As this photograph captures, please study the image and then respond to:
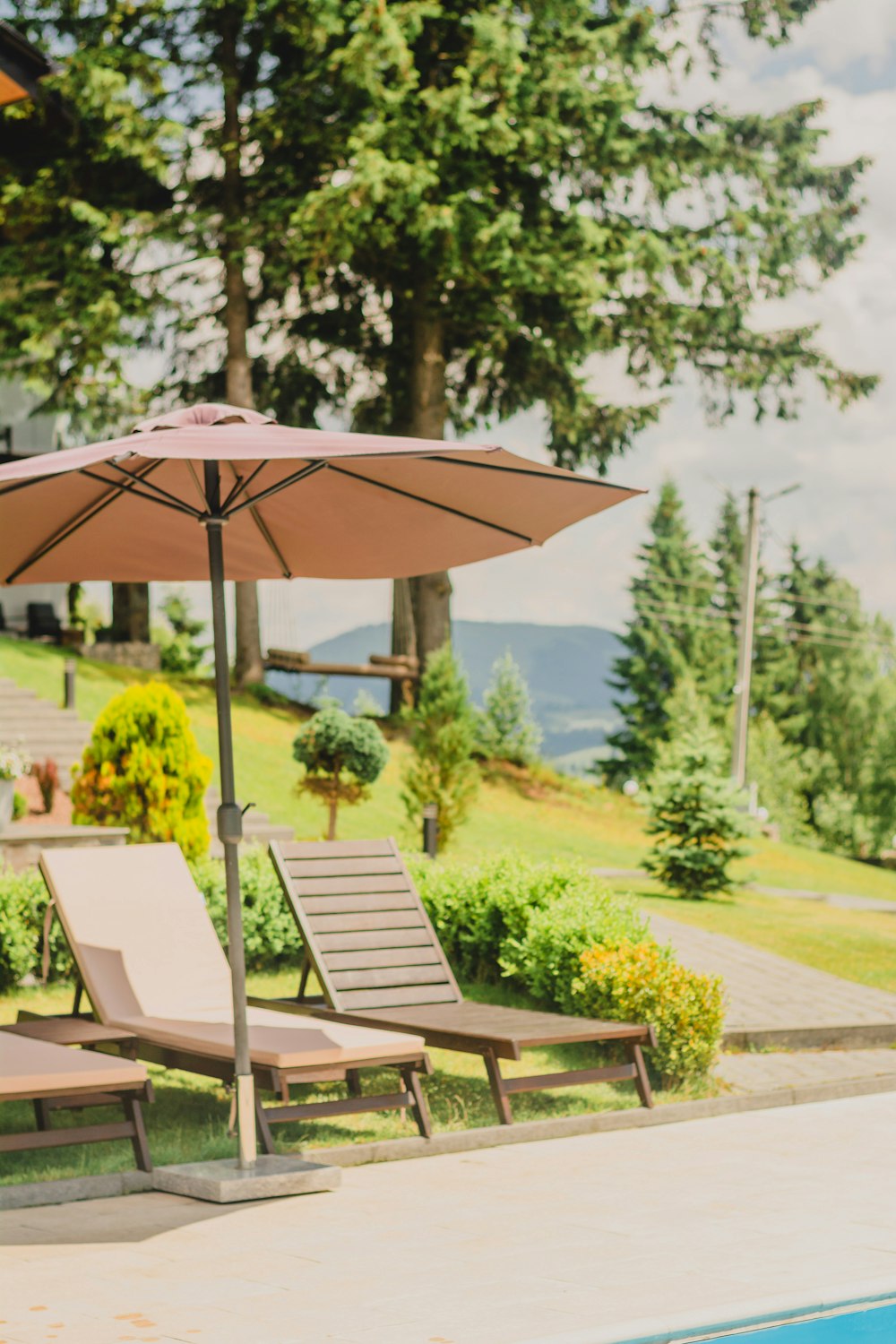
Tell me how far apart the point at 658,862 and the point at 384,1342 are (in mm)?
14758

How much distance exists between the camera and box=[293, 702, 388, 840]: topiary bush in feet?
57.1

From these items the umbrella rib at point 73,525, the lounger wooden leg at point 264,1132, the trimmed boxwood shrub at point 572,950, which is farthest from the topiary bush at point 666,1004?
the umbrella rib at point 73,525

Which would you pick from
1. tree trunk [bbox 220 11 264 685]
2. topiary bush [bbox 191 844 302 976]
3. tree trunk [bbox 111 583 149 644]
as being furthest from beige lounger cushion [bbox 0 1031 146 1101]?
tree trunk [bbox 111 583 149 644]

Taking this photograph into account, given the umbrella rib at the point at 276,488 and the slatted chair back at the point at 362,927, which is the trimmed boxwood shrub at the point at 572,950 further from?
the umbrella rib at the point at 276,488

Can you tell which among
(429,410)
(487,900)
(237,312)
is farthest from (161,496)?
(237,312)

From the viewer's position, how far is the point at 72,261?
25.4m

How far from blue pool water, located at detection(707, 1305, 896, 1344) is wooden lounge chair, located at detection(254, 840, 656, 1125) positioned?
254cm

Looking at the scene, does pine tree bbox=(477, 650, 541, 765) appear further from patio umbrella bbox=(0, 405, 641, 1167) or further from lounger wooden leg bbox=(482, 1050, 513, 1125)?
lounger wooden leg bbox=(482, 1050, 513, 1125)

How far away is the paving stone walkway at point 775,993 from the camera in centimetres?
974

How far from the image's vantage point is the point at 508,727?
29.4 metres

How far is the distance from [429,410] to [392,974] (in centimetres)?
2038

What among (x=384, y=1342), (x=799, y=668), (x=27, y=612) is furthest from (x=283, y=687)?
(x=799, y=668)

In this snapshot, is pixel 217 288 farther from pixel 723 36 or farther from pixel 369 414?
pixel 723 36

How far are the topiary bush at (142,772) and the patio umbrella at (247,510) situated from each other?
586cm
